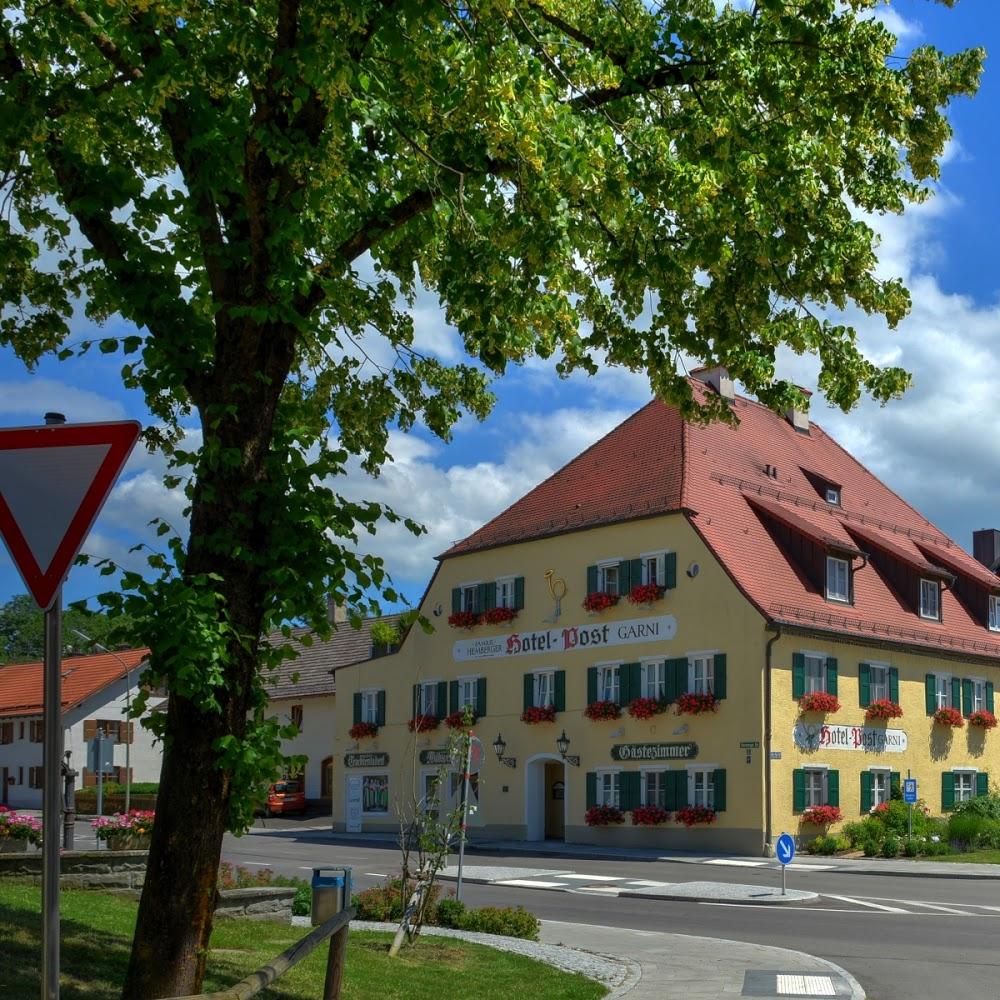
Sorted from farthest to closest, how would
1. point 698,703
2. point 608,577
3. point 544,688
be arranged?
1. point 544,688
2. point 608,577
3. point 698,703

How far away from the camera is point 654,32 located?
33.9 feet

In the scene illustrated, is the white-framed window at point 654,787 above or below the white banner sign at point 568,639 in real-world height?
below

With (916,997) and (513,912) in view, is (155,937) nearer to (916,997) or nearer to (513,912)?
(916,997)

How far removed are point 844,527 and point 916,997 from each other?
3169 cm

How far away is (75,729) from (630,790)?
4181 cm

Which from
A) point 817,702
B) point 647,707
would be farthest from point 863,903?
point 647,707

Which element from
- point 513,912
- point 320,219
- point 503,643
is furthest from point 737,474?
point 320,219

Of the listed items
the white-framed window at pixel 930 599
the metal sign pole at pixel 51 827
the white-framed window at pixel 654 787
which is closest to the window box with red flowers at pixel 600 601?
the white-framed window at pixel 654 787

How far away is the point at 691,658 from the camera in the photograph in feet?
122

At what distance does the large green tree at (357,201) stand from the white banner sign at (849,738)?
26523 mm

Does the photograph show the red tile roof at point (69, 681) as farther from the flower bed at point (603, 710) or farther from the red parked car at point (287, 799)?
the flower bed at point (603, 710)

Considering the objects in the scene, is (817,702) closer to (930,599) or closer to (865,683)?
(865,683)

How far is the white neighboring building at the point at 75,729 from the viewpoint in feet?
229

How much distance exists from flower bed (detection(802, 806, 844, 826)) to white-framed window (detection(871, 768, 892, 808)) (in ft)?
7.27
